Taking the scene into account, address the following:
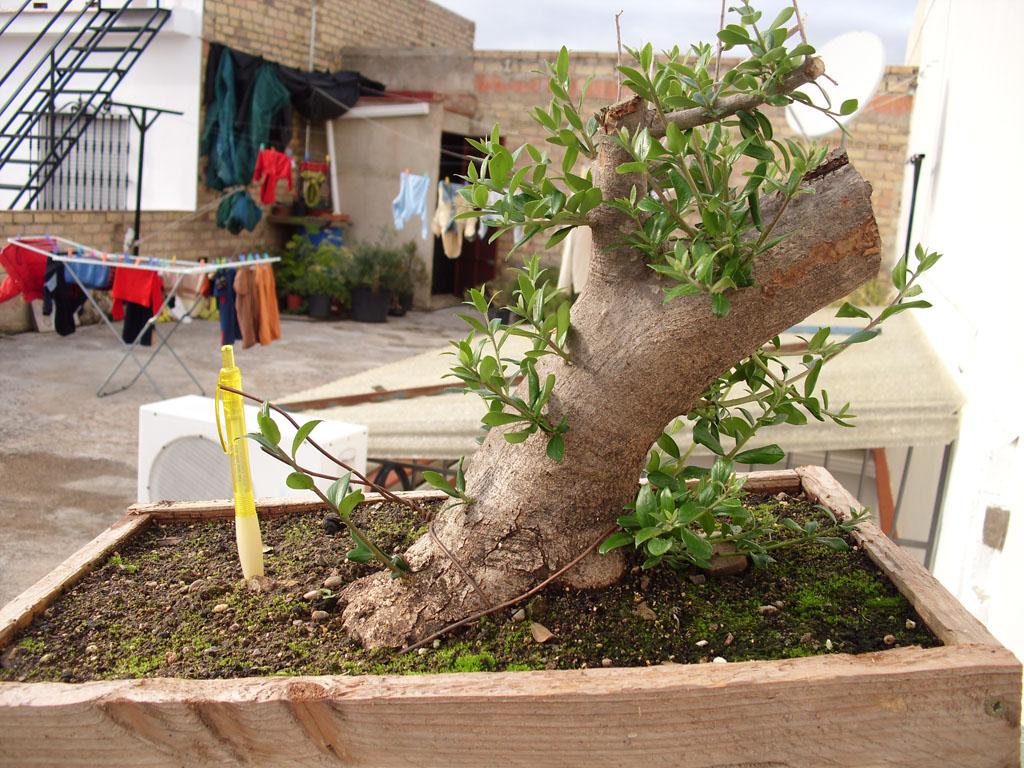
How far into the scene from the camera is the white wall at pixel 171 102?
10.2 metres

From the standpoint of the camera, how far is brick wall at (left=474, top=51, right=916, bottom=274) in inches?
399

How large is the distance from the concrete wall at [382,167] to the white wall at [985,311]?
26.4ft

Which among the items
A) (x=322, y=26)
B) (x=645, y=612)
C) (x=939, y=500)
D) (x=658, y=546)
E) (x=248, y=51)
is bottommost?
(x=939, y=500)

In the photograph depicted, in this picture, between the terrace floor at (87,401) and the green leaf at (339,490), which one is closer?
the green leaf at (339,490)

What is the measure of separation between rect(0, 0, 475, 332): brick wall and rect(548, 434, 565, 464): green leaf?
8400 millimetres

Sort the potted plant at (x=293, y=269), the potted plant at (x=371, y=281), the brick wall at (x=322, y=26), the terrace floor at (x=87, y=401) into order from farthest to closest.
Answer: the potted plant at (x=293, y=269) → the potted plant at (x=371, y=281) → the brick wall at (x=322, y=26) → the terrace floor at (x=87, y=401)

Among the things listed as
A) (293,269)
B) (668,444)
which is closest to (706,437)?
(668,444)

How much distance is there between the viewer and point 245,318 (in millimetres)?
6215

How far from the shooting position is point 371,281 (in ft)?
36.6

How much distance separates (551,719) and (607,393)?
0.40 metres

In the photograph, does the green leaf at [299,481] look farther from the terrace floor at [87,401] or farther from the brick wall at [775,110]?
the brick wall at [775,110]

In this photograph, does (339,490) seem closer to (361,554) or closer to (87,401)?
(361,554)

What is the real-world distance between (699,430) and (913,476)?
427 centimetres

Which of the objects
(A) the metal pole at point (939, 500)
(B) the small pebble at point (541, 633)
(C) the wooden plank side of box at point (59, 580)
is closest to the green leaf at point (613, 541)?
(B) the small pebble at point (541, 633)
